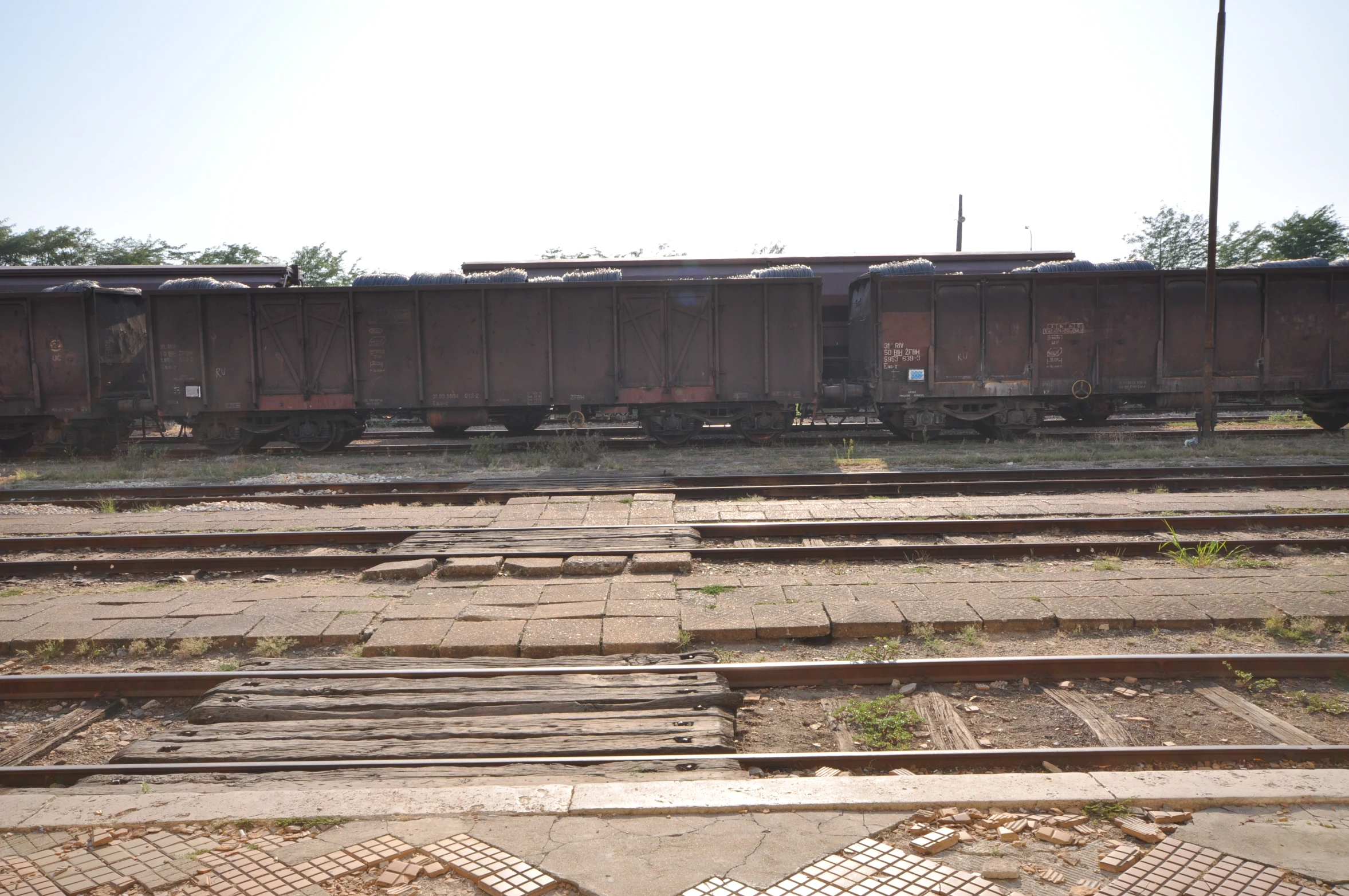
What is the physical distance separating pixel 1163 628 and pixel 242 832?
555 centimetres

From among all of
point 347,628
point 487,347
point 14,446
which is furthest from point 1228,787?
point 14,446

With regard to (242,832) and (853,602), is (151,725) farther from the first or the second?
(853,602)

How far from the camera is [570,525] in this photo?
30.0 ft

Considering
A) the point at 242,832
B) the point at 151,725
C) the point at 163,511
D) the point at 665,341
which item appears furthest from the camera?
the point at 665,341

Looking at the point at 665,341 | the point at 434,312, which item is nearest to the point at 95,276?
the point at 434,312

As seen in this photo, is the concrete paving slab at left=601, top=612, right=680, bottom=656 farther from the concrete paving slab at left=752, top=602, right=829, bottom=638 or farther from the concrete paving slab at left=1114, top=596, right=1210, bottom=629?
the concrete paving slab at left=1114, top=596, right=1210, bottom=629

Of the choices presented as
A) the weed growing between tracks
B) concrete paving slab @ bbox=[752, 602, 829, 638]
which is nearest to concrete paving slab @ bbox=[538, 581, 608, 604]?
concrete paving slab @ bbox=[752, 602, 829, 638]

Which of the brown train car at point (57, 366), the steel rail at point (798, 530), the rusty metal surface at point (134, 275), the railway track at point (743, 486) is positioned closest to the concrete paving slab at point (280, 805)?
the steel rail at point (798, 530)

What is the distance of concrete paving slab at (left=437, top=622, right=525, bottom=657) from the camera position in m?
5.52

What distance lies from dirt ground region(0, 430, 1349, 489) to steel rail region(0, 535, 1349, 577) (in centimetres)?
477

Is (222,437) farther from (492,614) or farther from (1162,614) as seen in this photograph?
(1162,614)

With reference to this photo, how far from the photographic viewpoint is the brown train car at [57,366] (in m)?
15.7

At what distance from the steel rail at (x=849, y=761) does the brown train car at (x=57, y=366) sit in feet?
46.1

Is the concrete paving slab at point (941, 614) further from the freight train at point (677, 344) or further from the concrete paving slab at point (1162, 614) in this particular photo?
the freight train at point (677, 344)
